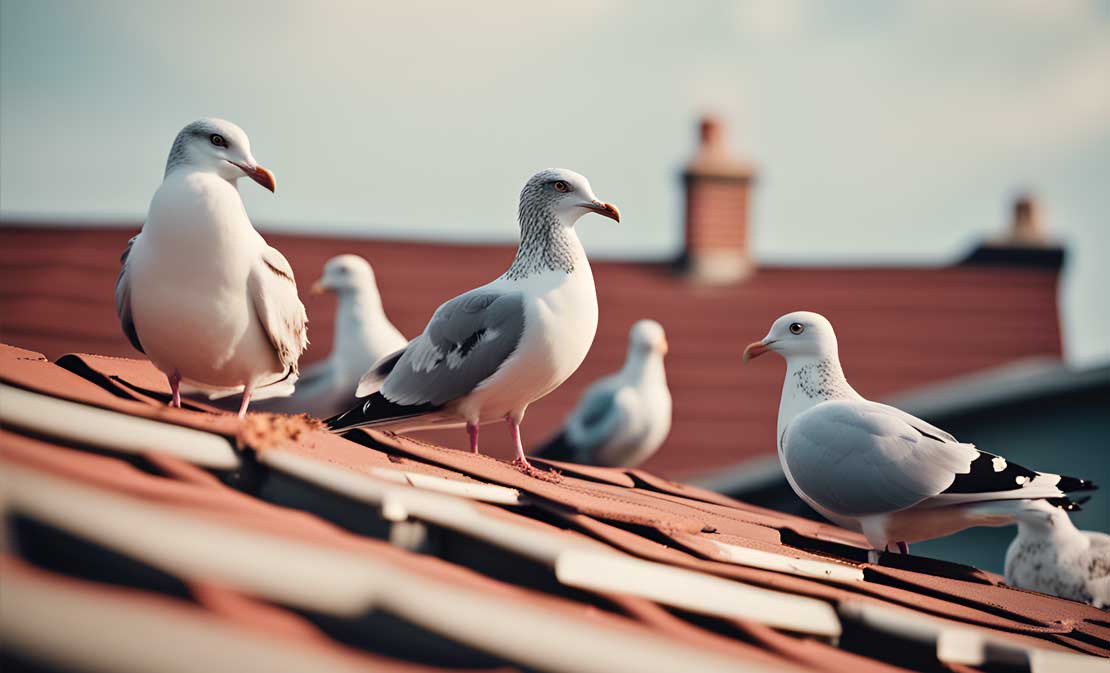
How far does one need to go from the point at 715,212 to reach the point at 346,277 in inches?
335

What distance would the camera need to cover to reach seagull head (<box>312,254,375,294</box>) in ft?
23.0

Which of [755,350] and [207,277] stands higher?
[755,350]

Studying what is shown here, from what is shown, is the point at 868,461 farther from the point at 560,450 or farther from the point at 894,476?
the point at 560,450

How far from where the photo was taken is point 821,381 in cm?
394

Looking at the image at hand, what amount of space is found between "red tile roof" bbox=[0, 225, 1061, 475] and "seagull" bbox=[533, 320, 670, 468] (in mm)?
1905

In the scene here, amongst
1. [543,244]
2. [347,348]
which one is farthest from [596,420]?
[543,244]

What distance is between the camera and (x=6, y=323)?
11203 millimetres

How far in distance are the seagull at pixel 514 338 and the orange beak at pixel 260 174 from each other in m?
0.84

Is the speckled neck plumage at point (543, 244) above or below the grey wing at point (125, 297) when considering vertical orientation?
above

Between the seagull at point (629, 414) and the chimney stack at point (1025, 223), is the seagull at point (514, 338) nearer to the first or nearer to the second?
the seagull at point (629, 414)

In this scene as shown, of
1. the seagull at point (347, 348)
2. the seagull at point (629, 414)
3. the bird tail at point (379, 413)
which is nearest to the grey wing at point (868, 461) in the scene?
the bird tail at point (379, 413)

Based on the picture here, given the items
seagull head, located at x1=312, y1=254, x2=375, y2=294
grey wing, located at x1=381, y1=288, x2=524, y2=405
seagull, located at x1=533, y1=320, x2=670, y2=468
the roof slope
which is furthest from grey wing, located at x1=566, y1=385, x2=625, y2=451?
the roof slope

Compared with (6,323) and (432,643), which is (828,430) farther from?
(6,323)

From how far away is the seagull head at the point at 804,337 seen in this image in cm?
394
